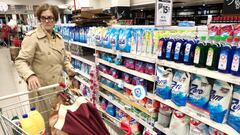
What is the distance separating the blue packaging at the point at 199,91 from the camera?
1.67 meters

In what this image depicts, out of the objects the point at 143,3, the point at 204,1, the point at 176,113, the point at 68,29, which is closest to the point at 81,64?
the point at 68,29

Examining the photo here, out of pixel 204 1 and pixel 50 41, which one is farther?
pixel 204 1

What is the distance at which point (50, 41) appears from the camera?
7.32ft

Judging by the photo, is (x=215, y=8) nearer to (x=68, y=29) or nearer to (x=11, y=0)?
(x=68, y=29)

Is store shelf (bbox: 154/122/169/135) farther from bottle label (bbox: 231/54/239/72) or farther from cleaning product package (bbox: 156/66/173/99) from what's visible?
bottle label (bbox: 231/54/239/72)

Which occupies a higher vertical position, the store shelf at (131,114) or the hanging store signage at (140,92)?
the hanging store signage at (140,92)

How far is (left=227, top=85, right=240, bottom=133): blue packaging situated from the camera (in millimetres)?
1459

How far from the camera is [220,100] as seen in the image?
5.07ft

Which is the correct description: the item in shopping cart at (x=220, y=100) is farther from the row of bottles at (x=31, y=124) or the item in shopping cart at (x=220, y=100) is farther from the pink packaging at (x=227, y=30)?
the row of bottles at (x=31, y=124)

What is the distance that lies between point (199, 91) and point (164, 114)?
552 millimetres

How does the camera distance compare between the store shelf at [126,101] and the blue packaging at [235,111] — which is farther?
the store shelf at [126,101]

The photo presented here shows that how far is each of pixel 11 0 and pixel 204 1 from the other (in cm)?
1490

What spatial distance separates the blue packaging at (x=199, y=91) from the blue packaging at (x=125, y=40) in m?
1.04

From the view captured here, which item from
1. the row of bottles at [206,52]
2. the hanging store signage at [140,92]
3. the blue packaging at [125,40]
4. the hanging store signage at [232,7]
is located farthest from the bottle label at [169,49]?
the hanging store signage at [232,7]
